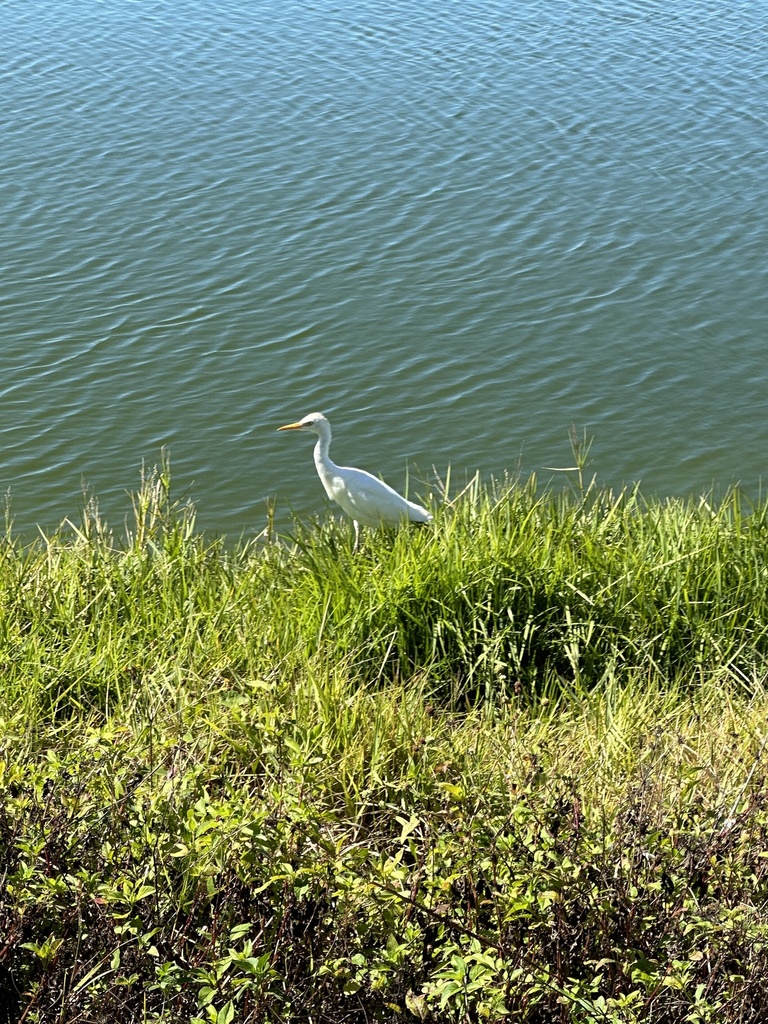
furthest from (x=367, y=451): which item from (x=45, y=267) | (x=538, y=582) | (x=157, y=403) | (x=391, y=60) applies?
(x=391, y=60)

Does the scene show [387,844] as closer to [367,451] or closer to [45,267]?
[367,451]

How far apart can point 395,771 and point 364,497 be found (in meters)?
2.65

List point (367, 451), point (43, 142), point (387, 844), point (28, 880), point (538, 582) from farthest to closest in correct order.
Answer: point (43, 142) → point (367, 451) → point (538, 582) → point (387, 844) → point (28, 880)

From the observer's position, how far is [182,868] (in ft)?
9.06

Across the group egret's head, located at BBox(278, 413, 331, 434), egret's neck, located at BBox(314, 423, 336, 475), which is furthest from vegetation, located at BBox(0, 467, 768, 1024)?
egret's head, located at BBox(278, 413, 331, 434)

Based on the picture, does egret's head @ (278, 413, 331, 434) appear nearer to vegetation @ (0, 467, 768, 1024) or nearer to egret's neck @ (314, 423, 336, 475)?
egret's neck @ (314, 423, 336, 475)

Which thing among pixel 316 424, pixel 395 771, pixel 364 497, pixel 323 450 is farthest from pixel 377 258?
pixel 395 771

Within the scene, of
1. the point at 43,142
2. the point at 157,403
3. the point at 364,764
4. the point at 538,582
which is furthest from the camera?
the point at 43,142

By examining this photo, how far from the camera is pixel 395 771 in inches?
148

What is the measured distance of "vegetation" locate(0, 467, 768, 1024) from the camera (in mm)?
2502

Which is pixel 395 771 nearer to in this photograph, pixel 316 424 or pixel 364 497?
pixel 364 497

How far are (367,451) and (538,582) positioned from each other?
3.21 metres

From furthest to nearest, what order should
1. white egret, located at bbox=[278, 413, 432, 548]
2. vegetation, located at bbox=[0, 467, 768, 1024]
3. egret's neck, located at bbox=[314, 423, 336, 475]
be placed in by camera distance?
1. egret's neck, located at bbox=[314, 423, 336, 475]
2. white egret, located at bbox=[278, 413, 432, 548]
3. vegetation, located at bbox=[0, 467, 768, 1024]

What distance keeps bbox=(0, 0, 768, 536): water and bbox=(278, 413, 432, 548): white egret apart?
0.81 metres
